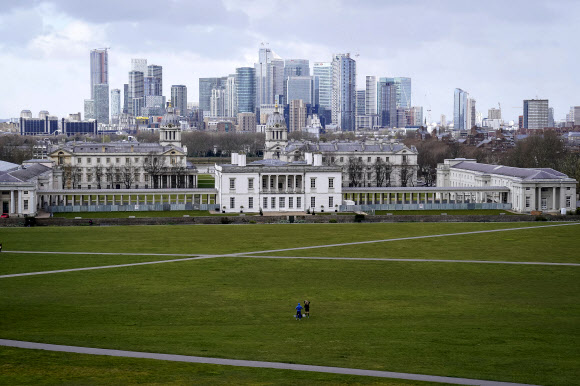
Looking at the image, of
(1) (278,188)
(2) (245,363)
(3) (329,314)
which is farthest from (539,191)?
(2) (245,363)

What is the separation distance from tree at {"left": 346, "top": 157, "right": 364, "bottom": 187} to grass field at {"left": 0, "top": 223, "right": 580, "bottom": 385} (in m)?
51.3

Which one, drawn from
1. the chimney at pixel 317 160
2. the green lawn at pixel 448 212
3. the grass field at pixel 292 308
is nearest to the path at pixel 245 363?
the grass field at pixel 292 308

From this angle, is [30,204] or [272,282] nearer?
[272,282]

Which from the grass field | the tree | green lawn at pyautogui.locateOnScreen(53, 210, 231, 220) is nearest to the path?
the grass field

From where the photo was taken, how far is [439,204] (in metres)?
91.9

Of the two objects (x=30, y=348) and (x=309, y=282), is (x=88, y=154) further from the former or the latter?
(x=30, y=348)

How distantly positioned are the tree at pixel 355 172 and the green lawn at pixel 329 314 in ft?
206

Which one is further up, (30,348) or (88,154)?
(88,154)

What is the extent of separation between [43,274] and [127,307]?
1038 centimetres

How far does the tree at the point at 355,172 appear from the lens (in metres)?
117

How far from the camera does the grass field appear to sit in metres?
30.0

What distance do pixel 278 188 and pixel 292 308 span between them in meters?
50.8

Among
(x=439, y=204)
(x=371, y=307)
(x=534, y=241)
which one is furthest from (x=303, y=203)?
(x=371, y=307)

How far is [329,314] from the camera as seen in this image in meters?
39.8
